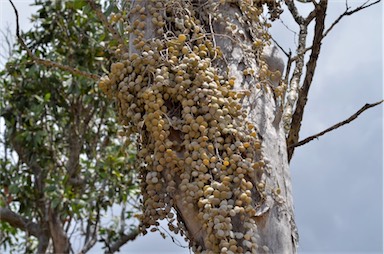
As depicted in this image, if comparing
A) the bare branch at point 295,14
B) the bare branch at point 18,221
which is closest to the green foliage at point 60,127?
the bare branch at point 18,221

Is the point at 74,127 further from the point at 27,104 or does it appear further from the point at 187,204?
the point at 187,204

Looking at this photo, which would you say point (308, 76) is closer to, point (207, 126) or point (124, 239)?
point (207, 126)

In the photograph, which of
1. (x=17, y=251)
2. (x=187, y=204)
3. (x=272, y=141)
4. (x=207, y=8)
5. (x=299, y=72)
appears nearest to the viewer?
(x=187, y=204)

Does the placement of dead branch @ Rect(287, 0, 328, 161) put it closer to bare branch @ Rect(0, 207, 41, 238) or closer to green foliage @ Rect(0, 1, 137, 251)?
green foliage @ Rect(0, 1, 137, 251)

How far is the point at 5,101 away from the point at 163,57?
150 inches

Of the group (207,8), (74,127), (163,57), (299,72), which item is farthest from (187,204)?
(74,127)

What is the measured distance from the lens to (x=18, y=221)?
5.17 m

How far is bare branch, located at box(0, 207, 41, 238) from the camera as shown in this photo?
509 centimetres

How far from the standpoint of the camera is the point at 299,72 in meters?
2.40

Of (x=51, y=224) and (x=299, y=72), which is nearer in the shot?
(x=299, y=72)

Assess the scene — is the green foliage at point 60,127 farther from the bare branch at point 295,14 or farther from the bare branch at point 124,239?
→ the bare branch at point 295,14

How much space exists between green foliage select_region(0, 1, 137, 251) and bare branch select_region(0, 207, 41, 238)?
54 mm

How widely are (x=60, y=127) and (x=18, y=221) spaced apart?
2.73ft

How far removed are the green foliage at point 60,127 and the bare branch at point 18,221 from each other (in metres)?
0.05
